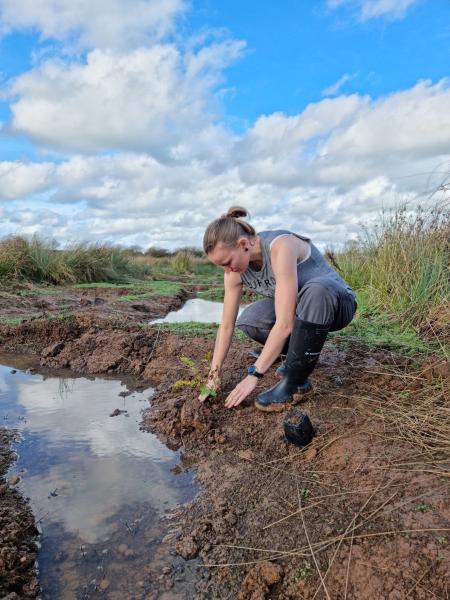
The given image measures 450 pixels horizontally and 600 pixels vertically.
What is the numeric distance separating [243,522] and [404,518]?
60 cm

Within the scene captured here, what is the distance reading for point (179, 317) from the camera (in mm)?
6680

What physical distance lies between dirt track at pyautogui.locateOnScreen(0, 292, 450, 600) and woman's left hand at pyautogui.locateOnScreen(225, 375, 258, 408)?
0.44 ft

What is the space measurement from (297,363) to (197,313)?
15.2 ft

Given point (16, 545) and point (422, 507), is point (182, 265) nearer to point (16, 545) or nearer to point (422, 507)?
point (16, 545)

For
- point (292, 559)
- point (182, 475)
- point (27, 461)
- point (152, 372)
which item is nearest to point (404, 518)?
point (292, 559)

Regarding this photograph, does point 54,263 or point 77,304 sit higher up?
point 54,263

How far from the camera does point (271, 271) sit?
2.63 meters

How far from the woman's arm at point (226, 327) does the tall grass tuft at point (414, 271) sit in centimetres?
187

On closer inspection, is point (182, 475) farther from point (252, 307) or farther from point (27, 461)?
point (252, 307)

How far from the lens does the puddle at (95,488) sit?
1.57 m

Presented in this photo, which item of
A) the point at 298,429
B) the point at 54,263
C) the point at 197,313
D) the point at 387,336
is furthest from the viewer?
the point at 54,263

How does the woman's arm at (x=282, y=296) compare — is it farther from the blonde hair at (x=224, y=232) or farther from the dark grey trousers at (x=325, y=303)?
the blonde hair at (x=224, y=232)

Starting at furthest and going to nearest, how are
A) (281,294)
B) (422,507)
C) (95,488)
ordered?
(281,294) < (95,488) < (422,507)

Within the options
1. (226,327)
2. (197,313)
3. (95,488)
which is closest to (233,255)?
(226,327)
